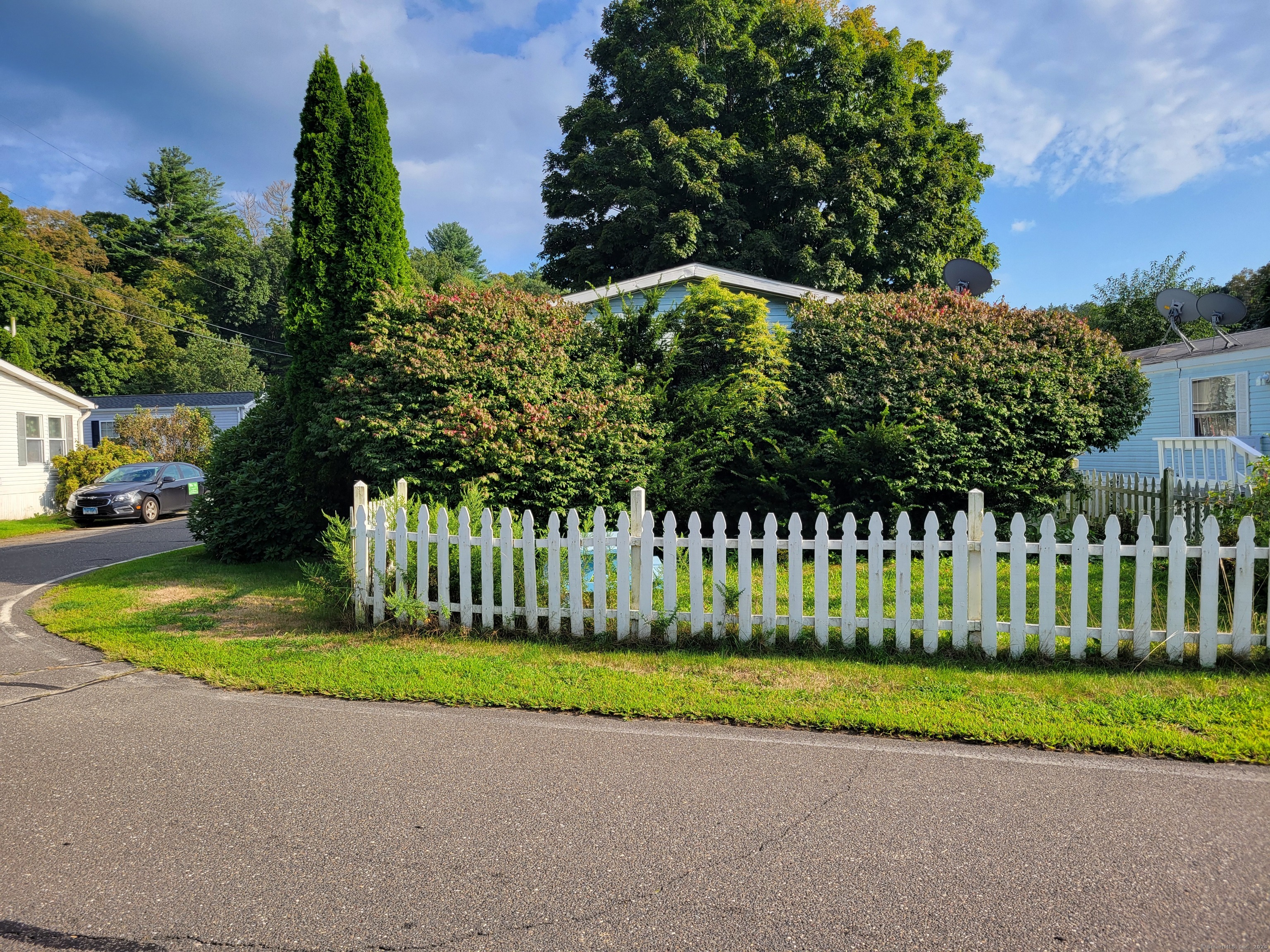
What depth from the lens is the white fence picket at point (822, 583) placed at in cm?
607

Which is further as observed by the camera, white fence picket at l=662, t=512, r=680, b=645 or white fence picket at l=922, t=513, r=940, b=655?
white fence picket at l=662, t=512, r=680, b=645

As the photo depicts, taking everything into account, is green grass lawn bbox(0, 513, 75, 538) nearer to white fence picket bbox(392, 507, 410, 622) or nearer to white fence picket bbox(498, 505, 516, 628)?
white fence picket bbox(392, 507, 410, 622)

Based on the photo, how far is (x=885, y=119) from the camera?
27672 millimetres

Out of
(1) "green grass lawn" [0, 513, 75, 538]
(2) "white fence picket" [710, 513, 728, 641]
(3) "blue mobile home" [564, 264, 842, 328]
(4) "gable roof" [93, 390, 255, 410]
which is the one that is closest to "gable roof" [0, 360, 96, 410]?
(1) "green grass lawn" [0, 513, 75, 538]

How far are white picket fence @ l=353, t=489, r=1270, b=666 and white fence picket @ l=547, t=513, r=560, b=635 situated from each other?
0.04 feet

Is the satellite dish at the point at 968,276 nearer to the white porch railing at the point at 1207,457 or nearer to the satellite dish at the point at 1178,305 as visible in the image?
the white porch railing at the point at 1207,457

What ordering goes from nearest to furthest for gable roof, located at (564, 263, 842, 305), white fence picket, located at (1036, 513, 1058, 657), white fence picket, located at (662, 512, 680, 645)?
white fence picket, located at (1036, 513, 1058, 657)
white fence picket, located at (662, 512, 680, 645)
gable roof, located at (564, 263, 842, 305)

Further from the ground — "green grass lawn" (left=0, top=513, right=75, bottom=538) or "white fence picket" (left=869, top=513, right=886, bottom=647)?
"white fence picket" (left=869, top=513, right=886, bottom=647)

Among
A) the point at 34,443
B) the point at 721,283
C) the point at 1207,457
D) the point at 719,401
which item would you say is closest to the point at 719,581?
the point at 719,401

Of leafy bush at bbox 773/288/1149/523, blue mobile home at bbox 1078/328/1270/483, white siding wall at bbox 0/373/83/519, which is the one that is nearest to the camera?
leafy bush at bbox 773/288/1149/523

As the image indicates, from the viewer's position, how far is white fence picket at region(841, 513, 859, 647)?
19.7 ft

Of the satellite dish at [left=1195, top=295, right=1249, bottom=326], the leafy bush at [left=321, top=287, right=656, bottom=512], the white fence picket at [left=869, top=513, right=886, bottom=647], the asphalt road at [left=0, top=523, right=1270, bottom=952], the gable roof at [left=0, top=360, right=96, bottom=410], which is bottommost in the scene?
the asphalt road at [left=0, top=523, right=1270, bottom=952]

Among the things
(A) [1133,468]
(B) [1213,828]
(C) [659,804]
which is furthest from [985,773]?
(A) [1133,468]

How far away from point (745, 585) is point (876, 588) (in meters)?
0.99
